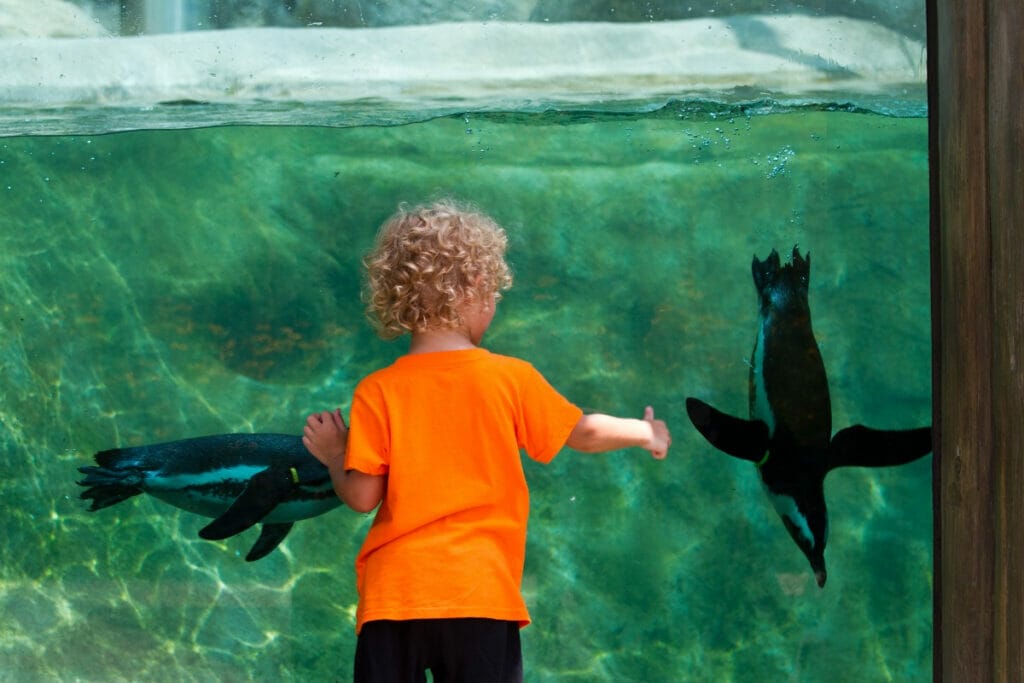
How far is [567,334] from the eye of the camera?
5277 mm

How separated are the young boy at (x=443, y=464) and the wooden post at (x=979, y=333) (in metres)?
0.99

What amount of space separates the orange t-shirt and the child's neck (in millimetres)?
37

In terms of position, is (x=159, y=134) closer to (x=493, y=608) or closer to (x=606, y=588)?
(x=606, y=588)

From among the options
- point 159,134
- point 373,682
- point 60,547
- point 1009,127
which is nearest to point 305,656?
point 60,547

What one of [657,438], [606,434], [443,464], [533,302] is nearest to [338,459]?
[443,464]

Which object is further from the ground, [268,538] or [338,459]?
[338,459]

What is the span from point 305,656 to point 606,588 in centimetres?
144

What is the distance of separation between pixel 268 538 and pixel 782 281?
2.65 meters

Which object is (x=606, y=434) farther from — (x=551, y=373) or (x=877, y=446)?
(x=551, y=373)

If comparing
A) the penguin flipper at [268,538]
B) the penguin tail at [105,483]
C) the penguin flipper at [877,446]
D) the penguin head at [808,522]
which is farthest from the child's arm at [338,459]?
the penguin flipper at [877,446]

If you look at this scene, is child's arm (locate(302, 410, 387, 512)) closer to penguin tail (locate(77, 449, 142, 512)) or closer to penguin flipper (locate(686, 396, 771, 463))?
penguin flipper (locate(686, 396, 771, 463))

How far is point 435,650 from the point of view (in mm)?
2973

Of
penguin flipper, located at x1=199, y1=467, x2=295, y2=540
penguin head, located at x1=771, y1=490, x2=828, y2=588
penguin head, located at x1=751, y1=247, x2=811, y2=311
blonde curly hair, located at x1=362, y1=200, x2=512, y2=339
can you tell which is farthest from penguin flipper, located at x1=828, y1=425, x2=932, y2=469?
penguin flipper, located at x1=199, y1=467, x2=295, y2=540

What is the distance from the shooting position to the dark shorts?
2934 millimetres
